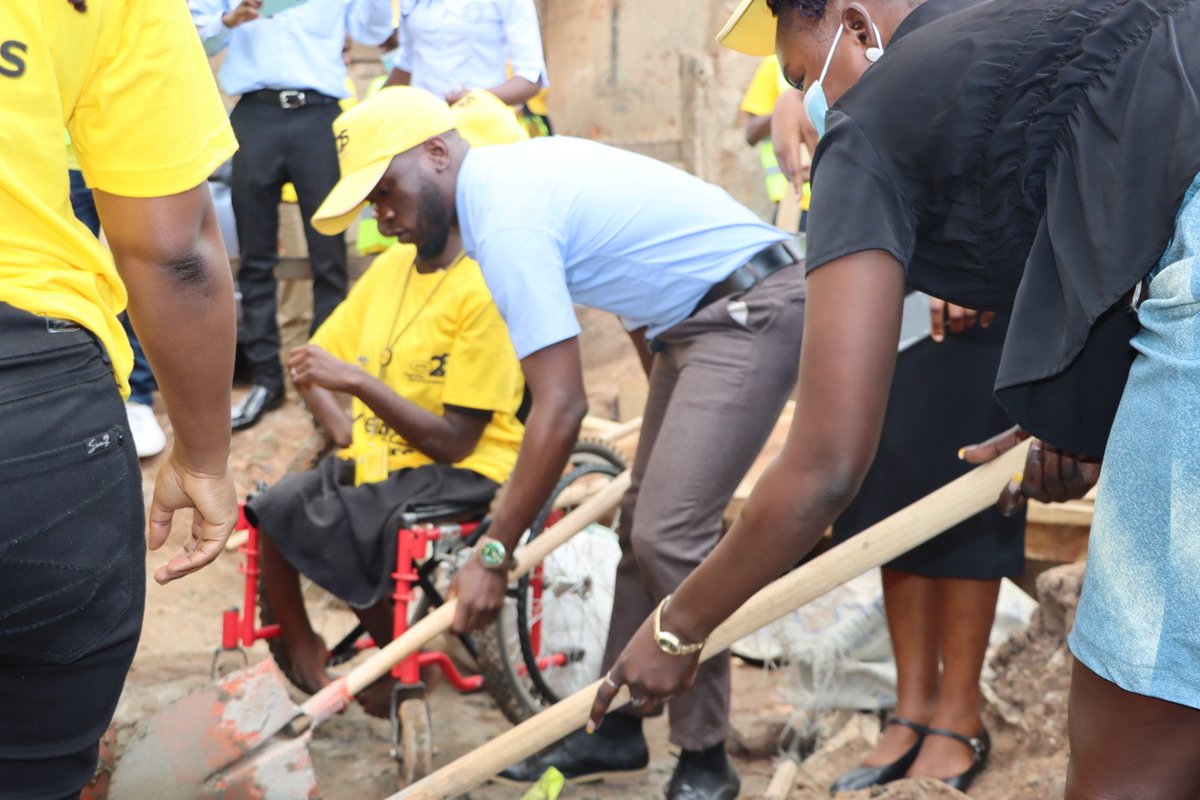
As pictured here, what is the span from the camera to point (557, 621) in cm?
404

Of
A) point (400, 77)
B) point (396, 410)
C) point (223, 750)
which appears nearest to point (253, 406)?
point (400, 77)

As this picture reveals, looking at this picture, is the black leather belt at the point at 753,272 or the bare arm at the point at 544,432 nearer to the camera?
the bare arm at the point at 544,432

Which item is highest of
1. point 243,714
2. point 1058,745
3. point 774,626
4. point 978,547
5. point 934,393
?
point 934,393

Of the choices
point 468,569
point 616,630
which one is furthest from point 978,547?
point 468,569

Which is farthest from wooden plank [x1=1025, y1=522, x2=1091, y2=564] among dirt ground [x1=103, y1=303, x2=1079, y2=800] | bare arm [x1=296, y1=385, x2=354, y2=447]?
bare arm [x1=296, y1=385, x2=354, y2=447]

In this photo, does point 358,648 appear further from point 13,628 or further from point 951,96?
point 951,96

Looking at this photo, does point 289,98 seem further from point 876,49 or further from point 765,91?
point 876,49

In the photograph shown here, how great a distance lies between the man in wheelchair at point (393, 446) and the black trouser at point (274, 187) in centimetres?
172

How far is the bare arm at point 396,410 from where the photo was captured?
3.65m

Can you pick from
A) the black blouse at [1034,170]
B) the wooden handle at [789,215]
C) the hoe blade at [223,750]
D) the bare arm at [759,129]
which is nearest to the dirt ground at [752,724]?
the hoe blade at [223,750]

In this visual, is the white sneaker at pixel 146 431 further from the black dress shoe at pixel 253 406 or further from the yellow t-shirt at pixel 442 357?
the yellow t-shirt at pixel 442 357

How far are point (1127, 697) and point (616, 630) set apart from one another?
2065 mm

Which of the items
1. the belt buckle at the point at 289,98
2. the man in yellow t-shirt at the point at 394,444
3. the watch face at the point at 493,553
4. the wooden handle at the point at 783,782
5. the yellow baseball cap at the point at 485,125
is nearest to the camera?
the watch face at the point at 493,553

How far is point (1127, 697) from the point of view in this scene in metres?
1.47
